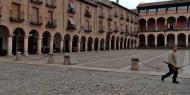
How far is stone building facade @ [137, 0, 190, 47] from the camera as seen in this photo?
63.5 m

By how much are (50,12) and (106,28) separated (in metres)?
17.8

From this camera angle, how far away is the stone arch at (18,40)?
31219 mm

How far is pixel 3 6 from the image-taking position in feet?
89.1

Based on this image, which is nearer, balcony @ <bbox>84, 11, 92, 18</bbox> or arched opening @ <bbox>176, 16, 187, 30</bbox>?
balcony @ <bbox>84, 11, 92, 18</bbox>

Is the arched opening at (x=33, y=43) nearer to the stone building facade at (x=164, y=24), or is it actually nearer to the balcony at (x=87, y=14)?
the balcony at (x=87, y=14)

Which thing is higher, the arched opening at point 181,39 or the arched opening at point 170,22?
the arched opening at point 170,22

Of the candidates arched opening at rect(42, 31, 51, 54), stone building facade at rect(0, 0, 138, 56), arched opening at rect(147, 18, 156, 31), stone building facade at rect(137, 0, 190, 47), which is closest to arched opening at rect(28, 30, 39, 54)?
stone building facade at rect(0, 0, 138, 56)

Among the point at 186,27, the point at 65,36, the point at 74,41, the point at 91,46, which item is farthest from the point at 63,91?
the point at 186,27

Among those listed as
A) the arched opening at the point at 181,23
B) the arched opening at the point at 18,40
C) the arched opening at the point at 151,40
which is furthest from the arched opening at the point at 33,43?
the arched opening at the point at 181,23

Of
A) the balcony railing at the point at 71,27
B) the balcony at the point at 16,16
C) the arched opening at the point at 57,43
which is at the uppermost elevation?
the balcony at the point at 16,16

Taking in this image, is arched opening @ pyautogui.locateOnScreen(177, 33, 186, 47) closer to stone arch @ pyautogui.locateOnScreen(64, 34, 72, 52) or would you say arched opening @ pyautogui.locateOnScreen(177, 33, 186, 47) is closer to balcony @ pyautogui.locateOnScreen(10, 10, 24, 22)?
stone arch @ pyautogui.locateOnScreen(64, 34, 72, 52)

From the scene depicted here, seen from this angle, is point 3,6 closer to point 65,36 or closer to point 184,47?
point 65,36

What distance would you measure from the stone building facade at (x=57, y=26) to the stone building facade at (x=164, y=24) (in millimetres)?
12494

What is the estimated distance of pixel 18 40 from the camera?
31.9 m
